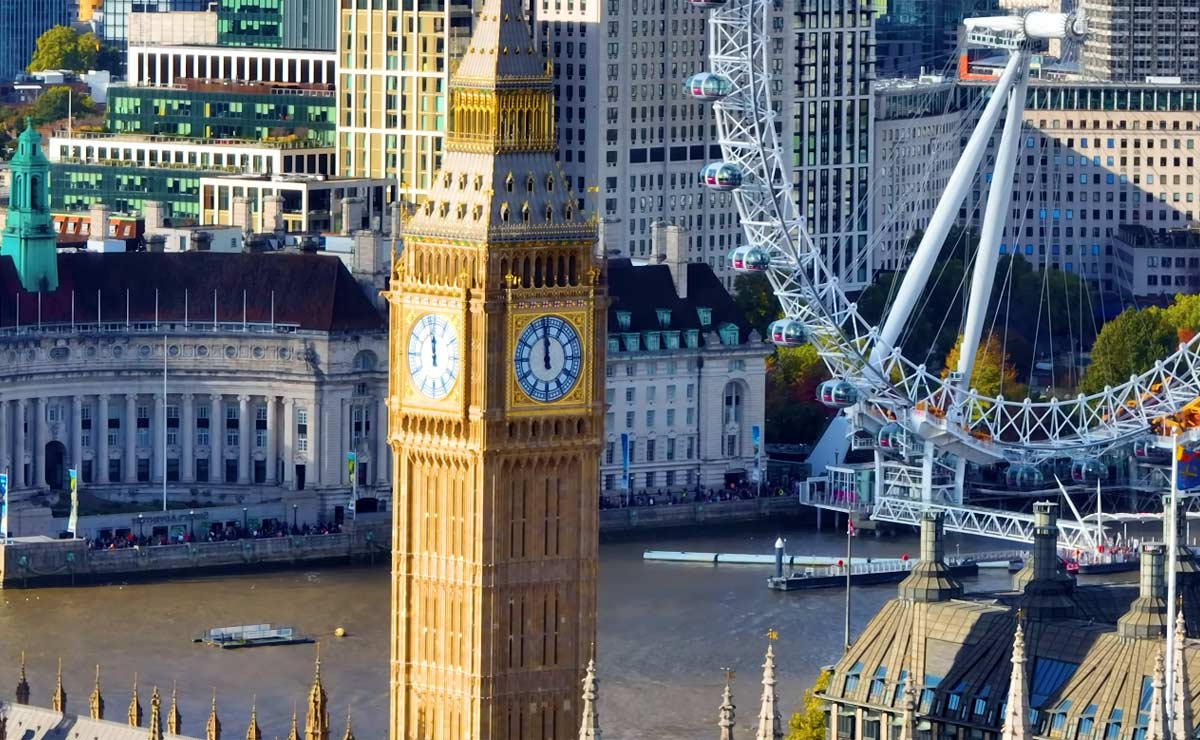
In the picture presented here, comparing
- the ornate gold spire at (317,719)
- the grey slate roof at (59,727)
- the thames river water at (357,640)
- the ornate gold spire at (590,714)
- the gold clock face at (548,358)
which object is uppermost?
the gold clock face at (548,358)

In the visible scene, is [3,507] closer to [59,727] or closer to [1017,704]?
[59,727]

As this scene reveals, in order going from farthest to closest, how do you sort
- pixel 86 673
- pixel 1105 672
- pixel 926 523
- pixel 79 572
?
pixel 79 572, pixel 86 673, pixel 926 523, pixel 1105 672

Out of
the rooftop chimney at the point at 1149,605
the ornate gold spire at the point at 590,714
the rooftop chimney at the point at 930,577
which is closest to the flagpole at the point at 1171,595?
the rooftop chimney at the point at 1149,605

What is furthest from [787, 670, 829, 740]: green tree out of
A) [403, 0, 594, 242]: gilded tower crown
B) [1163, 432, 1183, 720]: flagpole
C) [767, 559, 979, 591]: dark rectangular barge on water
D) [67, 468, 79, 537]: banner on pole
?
[67, 468, 79, 537]: banner on pole

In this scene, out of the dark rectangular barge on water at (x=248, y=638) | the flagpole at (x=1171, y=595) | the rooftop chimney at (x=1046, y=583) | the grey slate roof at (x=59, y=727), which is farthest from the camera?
the dark rectangular barge on water at (x=248, y=638)

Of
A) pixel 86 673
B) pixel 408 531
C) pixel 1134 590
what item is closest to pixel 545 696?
pixel 408 531

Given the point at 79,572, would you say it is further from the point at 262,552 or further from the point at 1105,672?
the point at 1105,672

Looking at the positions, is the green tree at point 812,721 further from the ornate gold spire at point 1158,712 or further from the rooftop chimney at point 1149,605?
the ornate gold spire at point 1158,712
